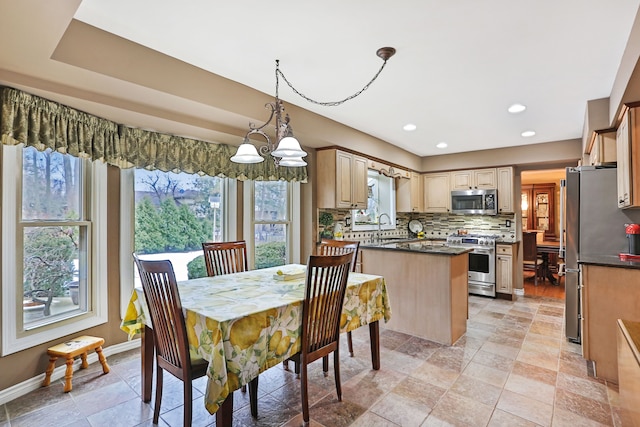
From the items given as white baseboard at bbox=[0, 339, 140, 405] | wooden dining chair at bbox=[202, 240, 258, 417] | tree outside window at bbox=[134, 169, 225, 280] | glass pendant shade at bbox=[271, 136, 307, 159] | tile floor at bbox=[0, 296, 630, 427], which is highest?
glass pendant shade at bbox=[271, 136, 307, 159]

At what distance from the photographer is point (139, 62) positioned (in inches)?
88.8

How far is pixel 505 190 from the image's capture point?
17.9 ft

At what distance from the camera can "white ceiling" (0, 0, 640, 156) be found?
1.84m

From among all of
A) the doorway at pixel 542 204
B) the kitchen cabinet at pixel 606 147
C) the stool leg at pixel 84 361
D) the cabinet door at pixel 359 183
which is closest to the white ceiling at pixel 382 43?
the kitchen cabinet at pixel 606 147

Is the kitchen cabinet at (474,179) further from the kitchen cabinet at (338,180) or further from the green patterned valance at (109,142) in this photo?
the green patterned valance at (109,142)

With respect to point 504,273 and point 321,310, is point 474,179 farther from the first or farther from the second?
point 321,310

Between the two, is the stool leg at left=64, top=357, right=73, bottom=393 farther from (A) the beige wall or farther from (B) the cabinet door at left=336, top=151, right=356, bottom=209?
(A) the beige wall

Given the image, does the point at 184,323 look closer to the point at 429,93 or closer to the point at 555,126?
the point at 429,93

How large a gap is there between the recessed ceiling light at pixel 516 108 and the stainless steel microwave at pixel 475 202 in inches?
86.6

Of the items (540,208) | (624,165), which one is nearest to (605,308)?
(624,165)

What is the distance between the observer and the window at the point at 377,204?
5281mm

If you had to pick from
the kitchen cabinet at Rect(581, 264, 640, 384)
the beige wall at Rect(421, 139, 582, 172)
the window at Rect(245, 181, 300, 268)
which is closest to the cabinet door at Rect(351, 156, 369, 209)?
the window at Rect(245, 181, 300, 268)

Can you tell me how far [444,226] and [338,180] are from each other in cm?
324

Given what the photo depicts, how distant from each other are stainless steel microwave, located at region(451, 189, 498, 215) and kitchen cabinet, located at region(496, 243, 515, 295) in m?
Result: 0.66
